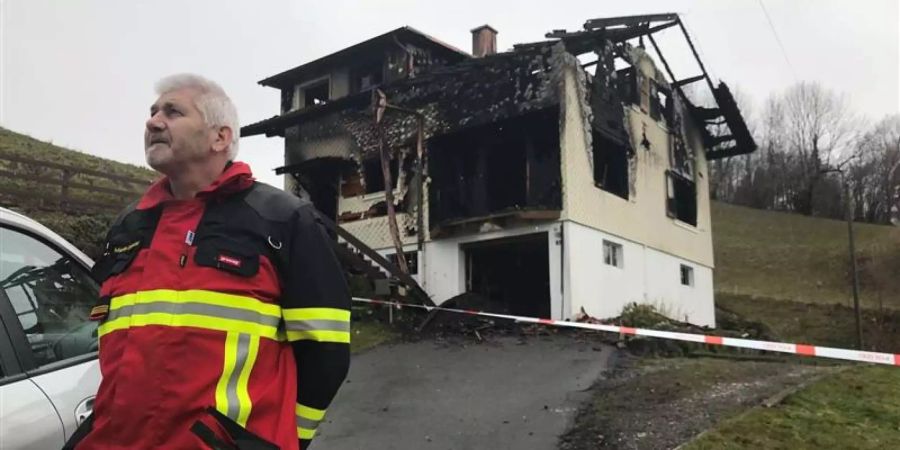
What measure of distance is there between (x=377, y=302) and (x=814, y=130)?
177 feet

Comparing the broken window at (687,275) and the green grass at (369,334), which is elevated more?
the broken window at (687,275)

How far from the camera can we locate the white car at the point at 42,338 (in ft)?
8.10

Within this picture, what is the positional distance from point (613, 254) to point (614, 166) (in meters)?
2.29

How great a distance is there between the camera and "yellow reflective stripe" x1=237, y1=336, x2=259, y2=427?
6.54ft

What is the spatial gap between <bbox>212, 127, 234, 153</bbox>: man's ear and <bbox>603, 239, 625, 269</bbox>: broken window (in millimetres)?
14542

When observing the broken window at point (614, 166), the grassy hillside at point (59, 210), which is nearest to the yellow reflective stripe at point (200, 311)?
the grassy hillside at point (59, 210)

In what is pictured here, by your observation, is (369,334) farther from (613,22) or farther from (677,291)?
(677,291)

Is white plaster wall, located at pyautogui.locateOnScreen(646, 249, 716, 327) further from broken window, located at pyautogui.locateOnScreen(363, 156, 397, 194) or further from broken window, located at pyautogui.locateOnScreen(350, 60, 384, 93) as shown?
broken window, located at pyautogui.locateOnScreen(350, 60, 384, 93)

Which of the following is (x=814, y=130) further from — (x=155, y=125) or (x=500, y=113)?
(x=155, y=125)

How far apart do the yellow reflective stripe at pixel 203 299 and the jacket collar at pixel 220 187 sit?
13.4 inches

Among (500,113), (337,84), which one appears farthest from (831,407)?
(337,84)

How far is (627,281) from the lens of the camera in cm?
1689

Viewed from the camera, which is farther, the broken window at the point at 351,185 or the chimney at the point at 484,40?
the chimney at the point at 484,40

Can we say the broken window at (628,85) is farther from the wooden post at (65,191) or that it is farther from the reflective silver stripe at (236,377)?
the reflective silver stripe at (236,377)
